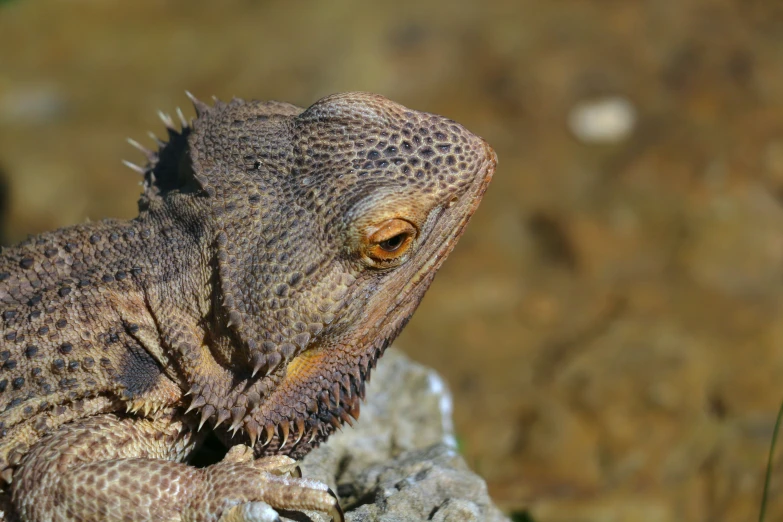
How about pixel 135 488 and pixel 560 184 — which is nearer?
pixel 135 488

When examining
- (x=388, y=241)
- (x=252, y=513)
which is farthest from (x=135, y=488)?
(x=388, y=241)

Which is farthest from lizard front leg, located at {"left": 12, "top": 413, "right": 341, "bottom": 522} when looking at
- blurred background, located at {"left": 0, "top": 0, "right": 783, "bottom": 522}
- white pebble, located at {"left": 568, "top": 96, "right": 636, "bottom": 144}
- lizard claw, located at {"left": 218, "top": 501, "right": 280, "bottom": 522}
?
white pebble, located at {"left": 568, "top": 96, "right": 636, "bottom": 144}

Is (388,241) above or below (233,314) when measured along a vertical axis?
above

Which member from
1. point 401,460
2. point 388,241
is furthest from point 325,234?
point 401,460

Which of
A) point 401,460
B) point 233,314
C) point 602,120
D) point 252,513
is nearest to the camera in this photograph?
point 252,513

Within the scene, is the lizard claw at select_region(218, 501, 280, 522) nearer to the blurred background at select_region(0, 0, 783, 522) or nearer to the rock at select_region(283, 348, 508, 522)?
the rock at select_region(283, 348, 508, 522)

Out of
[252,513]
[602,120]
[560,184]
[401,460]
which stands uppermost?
[602,120]

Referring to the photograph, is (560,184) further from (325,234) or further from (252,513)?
(252,513)

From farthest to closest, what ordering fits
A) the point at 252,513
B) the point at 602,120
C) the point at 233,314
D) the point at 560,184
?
the point at 602,120
the point at 560,184
the point at 233,314
the point at 252,513
